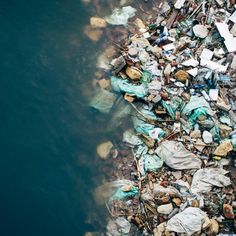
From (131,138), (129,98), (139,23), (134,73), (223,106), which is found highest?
(139,23)

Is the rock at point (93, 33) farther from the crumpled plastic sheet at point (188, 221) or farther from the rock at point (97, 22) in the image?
the crumpled plastic sheet at point (188, 221)

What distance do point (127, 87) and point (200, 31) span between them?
1.47 meters

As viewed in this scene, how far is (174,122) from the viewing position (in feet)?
19.5

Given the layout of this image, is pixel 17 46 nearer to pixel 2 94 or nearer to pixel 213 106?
pixel 2 94

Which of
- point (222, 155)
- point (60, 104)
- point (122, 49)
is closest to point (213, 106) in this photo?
point (222, 155)

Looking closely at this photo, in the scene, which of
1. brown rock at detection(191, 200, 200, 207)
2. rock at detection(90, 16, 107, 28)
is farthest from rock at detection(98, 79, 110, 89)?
brown rock at detection(191, 200, 200, 207)

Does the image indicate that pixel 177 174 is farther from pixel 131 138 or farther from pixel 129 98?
pixel 129 98

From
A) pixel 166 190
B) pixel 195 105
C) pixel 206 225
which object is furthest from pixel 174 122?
pixel 206 225

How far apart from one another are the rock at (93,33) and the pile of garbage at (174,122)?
18 centimetres

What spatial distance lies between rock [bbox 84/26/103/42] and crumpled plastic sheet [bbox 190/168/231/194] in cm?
280

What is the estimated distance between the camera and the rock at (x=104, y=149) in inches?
233

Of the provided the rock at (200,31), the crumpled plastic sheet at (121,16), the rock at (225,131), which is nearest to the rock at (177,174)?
the rock at (225,131)

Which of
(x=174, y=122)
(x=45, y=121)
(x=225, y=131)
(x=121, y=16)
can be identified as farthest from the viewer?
(x=121, y=16)

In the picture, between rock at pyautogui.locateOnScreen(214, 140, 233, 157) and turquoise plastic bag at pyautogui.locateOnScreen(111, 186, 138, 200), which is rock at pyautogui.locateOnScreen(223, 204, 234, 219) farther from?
turquoise plastic bag at pyautogui.locateOnScreen(111, 186, 138, 200)
